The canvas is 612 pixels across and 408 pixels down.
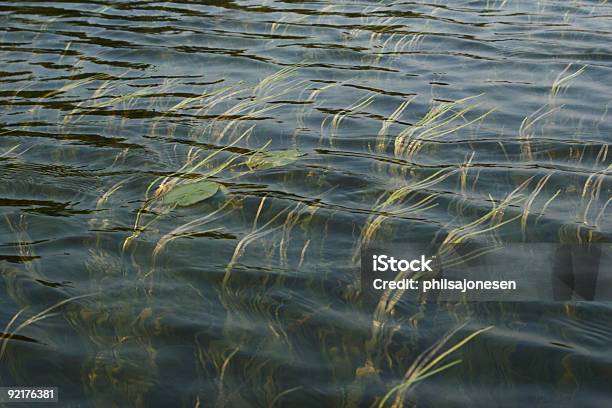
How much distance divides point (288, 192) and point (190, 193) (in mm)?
478

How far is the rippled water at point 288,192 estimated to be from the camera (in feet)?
9.77

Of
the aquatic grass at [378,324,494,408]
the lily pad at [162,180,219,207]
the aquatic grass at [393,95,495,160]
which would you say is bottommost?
the aquatic grass at [378,324,494,408]

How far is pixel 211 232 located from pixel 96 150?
122 cm

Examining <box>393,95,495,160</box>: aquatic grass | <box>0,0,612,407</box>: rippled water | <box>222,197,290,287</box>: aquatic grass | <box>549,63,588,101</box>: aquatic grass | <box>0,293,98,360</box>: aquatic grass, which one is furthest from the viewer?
<box>549,63,588,101</box>: aquatic grass

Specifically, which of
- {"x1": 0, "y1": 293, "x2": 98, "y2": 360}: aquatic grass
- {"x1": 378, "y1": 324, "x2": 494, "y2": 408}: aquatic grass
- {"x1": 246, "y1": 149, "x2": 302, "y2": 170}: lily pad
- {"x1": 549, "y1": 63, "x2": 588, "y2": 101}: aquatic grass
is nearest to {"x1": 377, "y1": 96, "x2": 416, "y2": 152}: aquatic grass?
{"x1": 246, "y1": 149, "x2": 302, "y2": 170}: lily pad

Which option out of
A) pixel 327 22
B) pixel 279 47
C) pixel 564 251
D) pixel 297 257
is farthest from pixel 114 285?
pixel 327 22

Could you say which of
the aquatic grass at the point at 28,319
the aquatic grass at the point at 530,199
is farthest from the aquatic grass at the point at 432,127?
the aquatic grass at the point at 28,319

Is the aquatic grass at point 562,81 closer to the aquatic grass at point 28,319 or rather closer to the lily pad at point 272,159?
the lily pad at point 272,159

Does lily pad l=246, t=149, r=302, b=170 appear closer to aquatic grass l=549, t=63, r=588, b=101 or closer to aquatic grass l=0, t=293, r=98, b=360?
aquatic grass l=0, t=293, r=98, b=360

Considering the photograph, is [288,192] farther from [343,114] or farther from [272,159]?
[343,114]

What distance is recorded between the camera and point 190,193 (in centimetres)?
416

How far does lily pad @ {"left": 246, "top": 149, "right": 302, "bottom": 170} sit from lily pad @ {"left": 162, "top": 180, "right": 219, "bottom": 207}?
34cm

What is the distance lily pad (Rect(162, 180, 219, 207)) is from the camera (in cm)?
411

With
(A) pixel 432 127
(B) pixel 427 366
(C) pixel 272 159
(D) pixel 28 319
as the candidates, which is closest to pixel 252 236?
(C) pixel 272 159
